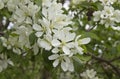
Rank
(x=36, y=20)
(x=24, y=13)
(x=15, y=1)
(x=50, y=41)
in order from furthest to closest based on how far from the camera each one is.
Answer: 1. (x=15, y=1)
2. (x=24, y=13)
3. (x=36, y=20)
4. (x=50, y=41)

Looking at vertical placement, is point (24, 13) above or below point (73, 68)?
above

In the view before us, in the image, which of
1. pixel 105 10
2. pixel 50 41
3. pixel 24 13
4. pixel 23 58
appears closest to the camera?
pixel 50 41

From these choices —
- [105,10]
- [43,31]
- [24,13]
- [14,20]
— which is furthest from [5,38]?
[105,10]

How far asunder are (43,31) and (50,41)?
3.0 inches

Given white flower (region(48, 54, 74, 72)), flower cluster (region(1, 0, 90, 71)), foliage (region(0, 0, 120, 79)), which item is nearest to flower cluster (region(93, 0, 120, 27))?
foliage (region(0, 0, 120, 79))

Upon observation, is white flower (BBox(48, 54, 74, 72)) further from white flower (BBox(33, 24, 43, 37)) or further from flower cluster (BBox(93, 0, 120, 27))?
flower cluster (BBox(93, 0, 120, 27))

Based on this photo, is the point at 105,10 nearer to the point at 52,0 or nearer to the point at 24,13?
the point at 52,0

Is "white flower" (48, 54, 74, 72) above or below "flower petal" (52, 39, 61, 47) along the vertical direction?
below

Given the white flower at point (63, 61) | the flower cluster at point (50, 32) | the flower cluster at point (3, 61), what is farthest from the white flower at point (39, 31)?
the flower cluster at point (3, 61)

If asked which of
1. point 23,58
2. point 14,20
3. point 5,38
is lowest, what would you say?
point 23,58

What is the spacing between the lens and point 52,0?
1.72 m

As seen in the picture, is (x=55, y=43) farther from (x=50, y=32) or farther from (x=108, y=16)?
(x=108, y=16)

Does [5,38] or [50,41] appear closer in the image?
[50,41]

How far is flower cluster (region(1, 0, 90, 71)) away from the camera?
1477 millimetres
